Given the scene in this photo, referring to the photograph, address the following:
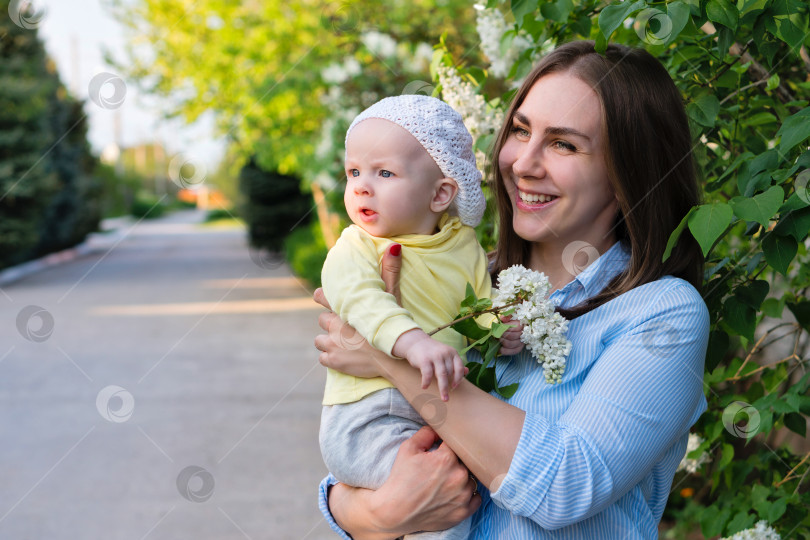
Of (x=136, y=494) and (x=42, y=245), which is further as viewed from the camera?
(x=42, y=245)

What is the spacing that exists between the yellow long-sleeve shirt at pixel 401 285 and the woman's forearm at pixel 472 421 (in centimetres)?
11

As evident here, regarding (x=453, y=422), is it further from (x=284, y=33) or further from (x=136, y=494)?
(x=284, y=33)

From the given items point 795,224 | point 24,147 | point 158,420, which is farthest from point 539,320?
point 24,147

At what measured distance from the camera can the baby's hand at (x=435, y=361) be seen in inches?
62.4

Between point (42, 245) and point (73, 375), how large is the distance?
15047mm

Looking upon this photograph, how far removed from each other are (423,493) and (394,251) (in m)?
0.53

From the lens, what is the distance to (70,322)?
38.0 ft

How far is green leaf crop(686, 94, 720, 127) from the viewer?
78.8 inches

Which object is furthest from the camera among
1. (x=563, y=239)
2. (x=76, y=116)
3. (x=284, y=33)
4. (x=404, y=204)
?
(x=76, y=116)

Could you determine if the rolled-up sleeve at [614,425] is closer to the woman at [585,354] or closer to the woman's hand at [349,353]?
the woman at [585,354]

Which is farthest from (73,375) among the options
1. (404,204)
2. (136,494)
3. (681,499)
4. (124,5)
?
(124,5)

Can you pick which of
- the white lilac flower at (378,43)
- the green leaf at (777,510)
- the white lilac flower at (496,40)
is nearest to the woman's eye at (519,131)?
the white lilac flower at (496,40)

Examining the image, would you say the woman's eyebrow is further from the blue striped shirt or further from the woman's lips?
the blue striped shirt

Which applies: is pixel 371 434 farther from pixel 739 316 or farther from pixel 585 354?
pixel 739 316
